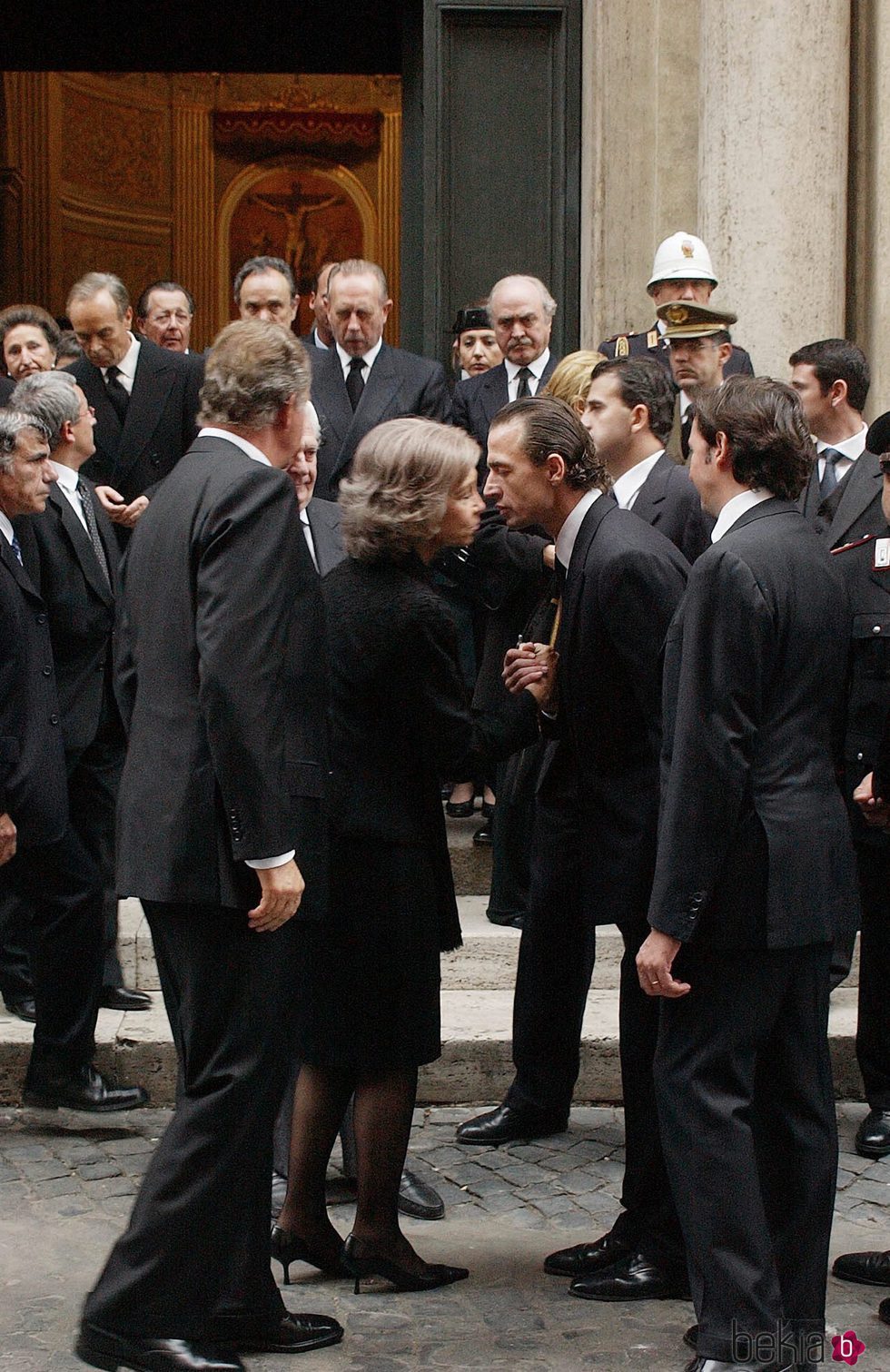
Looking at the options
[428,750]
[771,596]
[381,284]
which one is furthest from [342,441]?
[771,596]

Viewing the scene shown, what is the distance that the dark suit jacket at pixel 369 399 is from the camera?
6.34 m

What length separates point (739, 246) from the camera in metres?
6.86

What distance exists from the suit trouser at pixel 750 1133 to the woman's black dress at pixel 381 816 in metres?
0.65

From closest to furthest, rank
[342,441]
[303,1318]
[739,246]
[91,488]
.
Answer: [303,1318]
[91,488]
[342,441]
[739,246]

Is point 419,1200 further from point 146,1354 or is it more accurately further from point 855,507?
point 855,507

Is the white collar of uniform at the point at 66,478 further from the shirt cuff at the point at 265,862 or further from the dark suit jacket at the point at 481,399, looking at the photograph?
the shirt cuff at the point at 265,862

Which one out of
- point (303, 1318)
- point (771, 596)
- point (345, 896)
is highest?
point (771, 596)

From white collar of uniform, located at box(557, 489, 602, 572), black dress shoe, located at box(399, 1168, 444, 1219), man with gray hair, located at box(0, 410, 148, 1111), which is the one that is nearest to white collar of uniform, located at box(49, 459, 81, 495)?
man with gray hair, located at box(0, 410, 148, 1111)

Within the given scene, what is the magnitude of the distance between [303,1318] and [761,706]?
4.92 ft

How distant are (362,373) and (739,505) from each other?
320 cm

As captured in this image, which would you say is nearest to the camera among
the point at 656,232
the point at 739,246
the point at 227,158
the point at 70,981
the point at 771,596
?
the point at 771,596

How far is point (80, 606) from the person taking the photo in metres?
5.41

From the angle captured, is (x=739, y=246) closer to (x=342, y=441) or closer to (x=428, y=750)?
(x=342, y=441)

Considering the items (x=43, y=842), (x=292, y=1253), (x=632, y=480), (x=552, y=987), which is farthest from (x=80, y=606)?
(x=292, y=1253)
